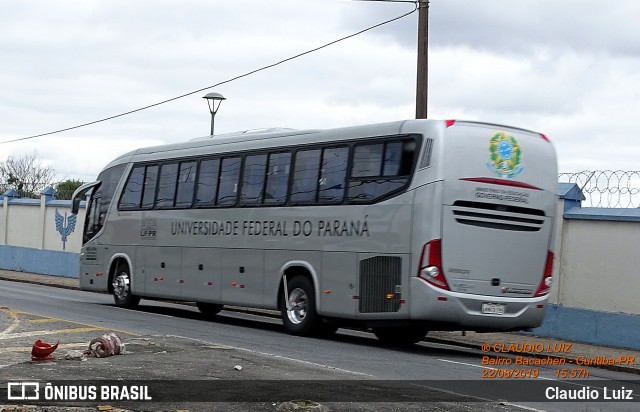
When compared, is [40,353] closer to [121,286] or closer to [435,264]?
[435,264]

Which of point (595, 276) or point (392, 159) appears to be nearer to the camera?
point (392, 159)

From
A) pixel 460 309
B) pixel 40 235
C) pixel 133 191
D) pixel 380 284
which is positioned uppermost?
pixel 133 191

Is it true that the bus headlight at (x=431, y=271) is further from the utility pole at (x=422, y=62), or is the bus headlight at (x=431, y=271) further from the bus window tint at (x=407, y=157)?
the utility pole at (x=422, y=62)

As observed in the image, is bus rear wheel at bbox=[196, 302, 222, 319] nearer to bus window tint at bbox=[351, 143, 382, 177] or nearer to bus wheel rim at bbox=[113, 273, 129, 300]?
bus wheel rim at bbox=[113, 273, 129, 300]

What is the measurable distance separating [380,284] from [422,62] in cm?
663

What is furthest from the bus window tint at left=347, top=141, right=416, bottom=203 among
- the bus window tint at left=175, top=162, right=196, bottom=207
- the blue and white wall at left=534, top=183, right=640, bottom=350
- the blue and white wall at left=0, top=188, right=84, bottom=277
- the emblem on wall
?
the emblem on wall

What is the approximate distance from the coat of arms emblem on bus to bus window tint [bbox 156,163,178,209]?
330 inches

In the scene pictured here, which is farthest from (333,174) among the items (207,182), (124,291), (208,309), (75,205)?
(75,205)

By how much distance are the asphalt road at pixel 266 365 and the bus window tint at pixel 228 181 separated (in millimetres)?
2445

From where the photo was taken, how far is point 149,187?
80.2 feet

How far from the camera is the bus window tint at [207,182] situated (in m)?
22.1

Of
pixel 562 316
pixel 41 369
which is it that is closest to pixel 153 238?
pixel 562 316

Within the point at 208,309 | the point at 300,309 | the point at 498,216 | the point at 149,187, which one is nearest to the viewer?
the point at 498,216

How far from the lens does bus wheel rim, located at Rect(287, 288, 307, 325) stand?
19.5 metres
